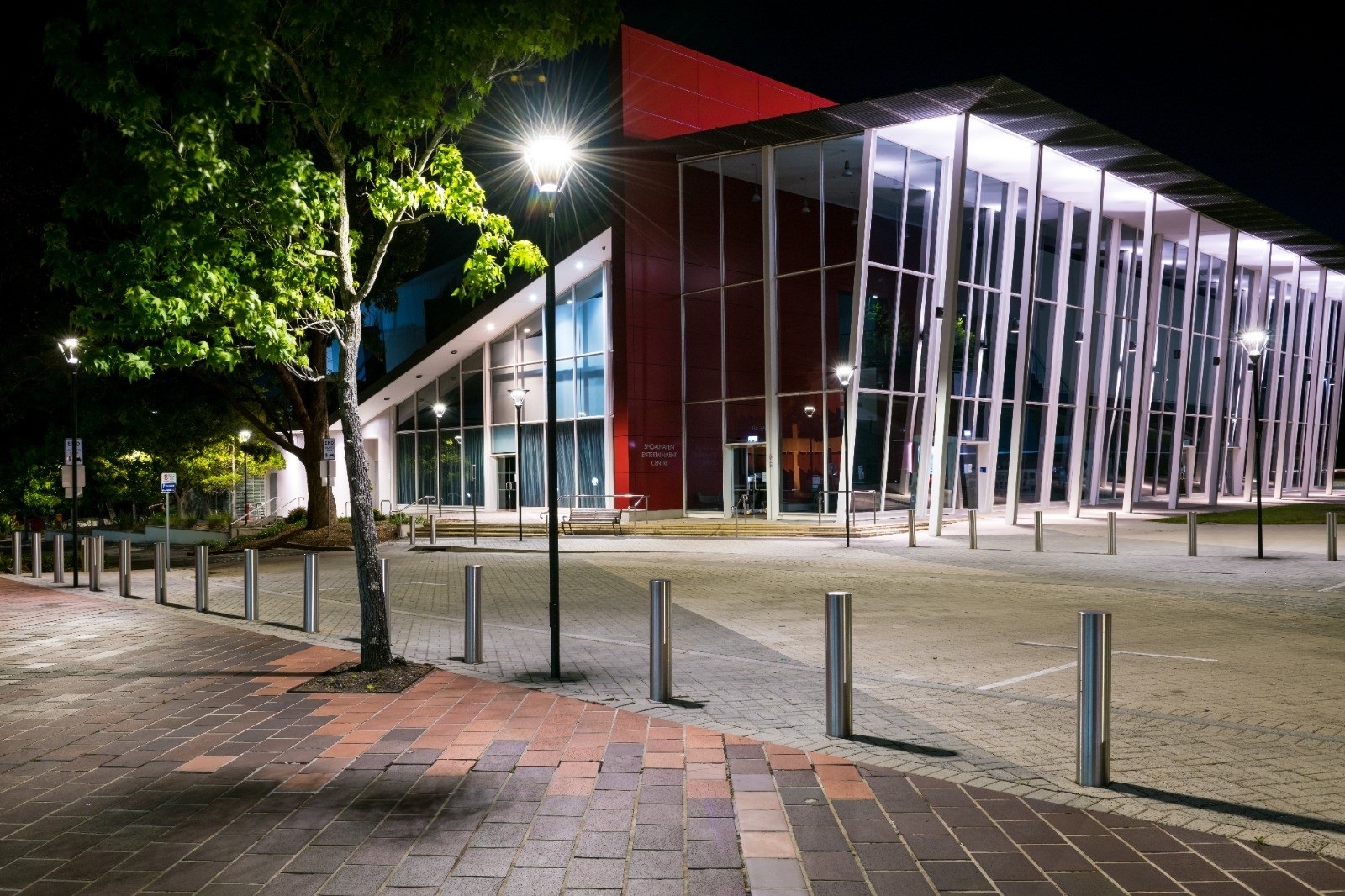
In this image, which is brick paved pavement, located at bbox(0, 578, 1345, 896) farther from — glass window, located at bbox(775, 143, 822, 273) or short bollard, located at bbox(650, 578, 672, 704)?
glass window, located at bbox(775, 143, 822, 273)

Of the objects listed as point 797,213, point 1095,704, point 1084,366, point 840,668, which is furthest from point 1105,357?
point 1095,704

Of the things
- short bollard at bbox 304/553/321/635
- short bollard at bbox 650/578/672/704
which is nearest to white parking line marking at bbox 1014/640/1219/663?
short bollard at bbox 650/578/672/704

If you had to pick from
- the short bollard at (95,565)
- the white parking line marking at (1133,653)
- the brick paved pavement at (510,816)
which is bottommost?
the short bollard at (95,565)

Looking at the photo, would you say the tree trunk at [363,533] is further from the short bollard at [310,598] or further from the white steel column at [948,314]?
the white steel column at [948,314]

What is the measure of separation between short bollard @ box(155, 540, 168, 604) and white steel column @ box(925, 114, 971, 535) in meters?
18.9

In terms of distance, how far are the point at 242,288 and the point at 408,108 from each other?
7.18 ft

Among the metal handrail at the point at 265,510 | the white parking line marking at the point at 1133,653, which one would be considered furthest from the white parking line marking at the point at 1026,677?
the metal handrail at the point at 265,510

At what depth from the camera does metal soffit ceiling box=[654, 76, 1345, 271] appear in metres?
26.2

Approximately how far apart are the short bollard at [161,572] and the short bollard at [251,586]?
278 centimetres

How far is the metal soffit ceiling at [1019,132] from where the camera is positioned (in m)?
26.2

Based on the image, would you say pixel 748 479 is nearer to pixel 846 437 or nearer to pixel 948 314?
pixel 846 437

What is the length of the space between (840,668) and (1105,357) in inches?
1335

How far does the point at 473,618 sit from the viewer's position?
9.12 meters

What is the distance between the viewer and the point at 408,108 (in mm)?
8484
